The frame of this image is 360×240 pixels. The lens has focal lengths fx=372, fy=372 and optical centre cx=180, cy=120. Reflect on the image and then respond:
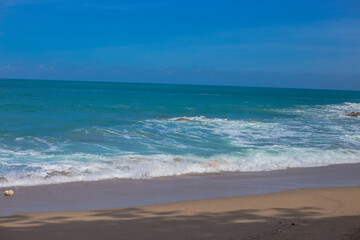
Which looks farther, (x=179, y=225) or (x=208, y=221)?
(x=208, y=221)

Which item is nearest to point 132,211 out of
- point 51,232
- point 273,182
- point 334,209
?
point 51,232

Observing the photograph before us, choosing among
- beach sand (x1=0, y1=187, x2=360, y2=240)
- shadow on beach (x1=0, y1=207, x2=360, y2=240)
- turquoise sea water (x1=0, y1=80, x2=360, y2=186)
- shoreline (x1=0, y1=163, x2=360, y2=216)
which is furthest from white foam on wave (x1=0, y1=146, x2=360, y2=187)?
shadow on beach (x1=0, y1=207, x2=360, y2=240)

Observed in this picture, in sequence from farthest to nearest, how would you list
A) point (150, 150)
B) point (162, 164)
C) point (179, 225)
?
point (150, 150) < point (162, 164) < point (179, 225)

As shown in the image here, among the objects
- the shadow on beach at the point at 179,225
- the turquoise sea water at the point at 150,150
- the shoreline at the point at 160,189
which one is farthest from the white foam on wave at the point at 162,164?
the shadow on beach at the point at 179,225

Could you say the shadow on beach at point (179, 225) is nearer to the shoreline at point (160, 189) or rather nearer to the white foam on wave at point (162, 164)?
the shoreline at point (160, 189)

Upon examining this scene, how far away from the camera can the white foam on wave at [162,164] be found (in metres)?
9.29

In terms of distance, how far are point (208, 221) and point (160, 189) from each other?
8.77 feet

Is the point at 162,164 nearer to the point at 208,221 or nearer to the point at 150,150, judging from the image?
the point at 150,150

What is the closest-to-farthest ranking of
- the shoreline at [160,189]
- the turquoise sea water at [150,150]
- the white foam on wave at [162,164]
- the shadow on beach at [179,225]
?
1. the shadow on beach at [179,225]
2. the shoreline at [160,189]
3. the white foam on wave at [162,164]
4. the turquoise sea water at [150,150]

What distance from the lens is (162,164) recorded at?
1101 centimetres

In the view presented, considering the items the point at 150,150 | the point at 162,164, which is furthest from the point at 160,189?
the point at 150,150

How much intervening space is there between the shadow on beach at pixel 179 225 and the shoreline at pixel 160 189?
625 millimetres

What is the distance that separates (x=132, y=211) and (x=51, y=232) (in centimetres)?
157

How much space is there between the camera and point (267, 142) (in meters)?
16.0
